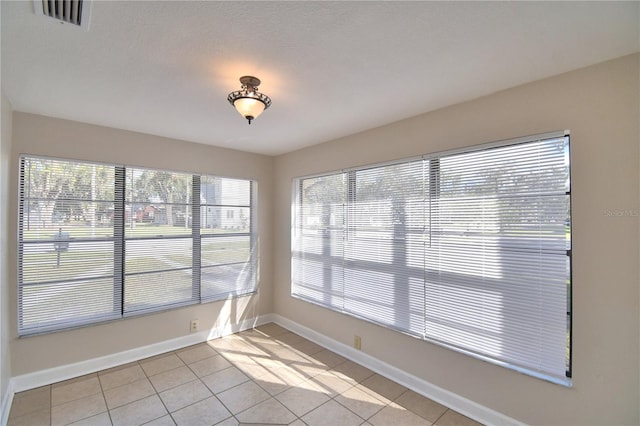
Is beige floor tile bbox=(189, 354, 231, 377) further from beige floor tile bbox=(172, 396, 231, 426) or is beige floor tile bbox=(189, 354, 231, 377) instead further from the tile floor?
beige floor tile bbox=(172, 396, 231, 426)

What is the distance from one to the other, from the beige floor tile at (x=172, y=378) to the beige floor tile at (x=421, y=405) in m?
2.04

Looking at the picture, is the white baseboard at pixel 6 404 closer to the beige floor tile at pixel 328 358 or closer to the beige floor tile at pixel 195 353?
the beige floor tile at pixel 195 353

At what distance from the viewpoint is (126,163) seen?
10.7 feet

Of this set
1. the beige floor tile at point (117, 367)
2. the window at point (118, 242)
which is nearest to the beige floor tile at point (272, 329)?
the window at point (118, 242)

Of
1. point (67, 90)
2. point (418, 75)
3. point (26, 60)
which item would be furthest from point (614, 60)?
point (67, 90)

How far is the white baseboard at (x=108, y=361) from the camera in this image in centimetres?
271

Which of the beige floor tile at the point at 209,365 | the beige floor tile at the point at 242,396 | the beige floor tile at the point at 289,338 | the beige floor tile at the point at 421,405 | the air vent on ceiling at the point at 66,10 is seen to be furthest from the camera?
the beige floor tile at the point at 289,338

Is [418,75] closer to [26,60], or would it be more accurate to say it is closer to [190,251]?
[26,60]

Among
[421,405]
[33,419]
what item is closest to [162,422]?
[33,419]

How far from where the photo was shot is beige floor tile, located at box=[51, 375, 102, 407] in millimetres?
2568

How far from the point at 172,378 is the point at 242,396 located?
2.72ft

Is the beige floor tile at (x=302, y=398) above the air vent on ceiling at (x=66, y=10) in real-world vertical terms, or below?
below

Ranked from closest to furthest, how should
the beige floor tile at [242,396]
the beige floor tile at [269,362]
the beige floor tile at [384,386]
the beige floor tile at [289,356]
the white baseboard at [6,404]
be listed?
the white baseboard at [6,404], the beige floor tile at [242,396], the beige floor tile at [384,386], the beige floor tile at [269,362], the beige floor tile at [289,356]

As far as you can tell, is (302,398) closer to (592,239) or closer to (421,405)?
(421,405)
